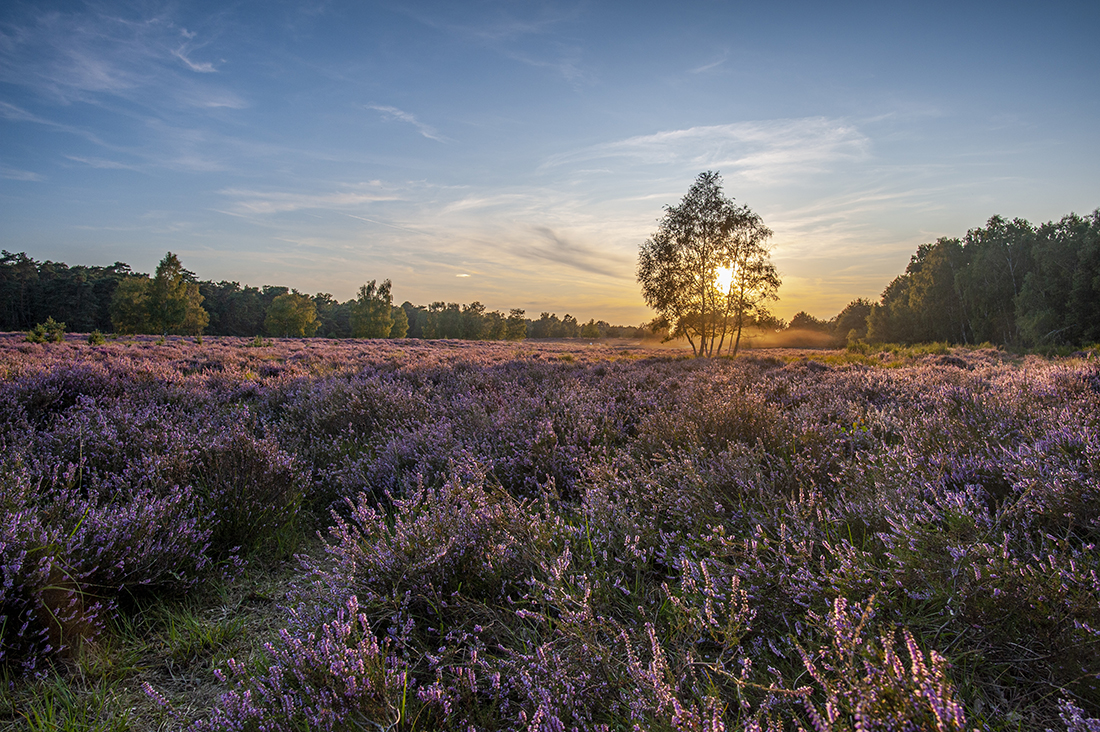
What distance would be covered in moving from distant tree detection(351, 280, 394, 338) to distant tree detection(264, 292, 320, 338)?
6.33m

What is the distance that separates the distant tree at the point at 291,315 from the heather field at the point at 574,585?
2720 inches

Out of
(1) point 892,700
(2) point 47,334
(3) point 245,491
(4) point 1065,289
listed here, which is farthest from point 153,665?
(4) point 1065,289

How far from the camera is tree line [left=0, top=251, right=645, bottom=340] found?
50.4 m

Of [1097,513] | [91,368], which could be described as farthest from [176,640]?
[91,368]

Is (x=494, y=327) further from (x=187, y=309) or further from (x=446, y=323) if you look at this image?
(x=187, y=309)

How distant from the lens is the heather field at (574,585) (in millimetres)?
1320

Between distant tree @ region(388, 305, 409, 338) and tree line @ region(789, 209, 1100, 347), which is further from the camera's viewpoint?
distant tree @ region(388, 305, 409, 338)

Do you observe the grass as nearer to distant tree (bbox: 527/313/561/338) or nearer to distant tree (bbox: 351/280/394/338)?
distant tree (bbox: 351/280/394/338)

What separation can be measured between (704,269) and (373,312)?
56.6 meters

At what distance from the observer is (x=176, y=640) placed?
79.7 inches

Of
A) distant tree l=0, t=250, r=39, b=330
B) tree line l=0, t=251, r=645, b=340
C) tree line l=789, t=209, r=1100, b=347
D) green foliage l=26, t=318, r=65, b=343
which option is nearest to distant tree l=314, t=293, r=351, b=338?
tree line l=0, t=251, r=645, b=340

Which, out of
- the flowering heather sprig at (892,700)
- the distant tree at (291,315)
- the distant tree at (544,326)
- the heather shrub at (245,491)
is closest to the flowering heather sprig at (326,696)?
the flowering heather sprig at (892,700)

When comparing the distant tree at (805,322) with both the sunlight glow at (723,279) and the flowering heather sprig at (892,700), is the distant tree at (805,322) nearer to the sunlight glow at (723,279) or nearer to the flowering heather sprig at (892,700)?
the sunlight glow at (723,279)


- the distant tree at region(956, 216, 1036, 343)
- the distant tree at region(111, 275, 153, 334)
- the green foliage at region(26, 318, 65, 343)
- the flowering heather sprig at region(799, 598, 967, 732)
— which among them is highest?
the distant tree at region(956, 216, 1036, 343)
